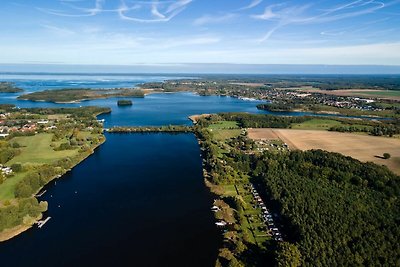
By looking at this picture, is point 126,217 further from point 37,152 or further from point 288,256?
point 37,152

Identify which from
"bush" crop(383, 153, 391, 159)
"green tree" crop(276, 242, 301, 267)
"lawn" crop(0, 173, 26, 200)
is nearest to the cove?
"lawn" crop(0, 173, 26, 200)

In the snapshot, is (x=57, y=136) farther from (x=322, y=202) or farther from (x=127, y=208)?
(x=322, y=202)

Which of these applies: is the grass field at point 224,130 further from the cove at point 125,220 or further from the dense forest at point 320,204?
the cove at point 125,220

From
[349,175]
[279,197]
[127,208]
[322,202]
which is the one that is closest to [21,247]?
[127,208]

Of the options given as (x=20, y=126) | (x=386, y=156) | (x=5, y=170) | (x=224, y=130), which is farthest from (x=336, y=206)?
(x=20, y=126)

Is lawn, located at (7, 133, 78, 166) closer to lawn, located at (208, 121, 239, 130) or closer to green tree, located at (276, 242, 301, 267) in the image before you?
lawn, located at (208, 121, 239, 130)
